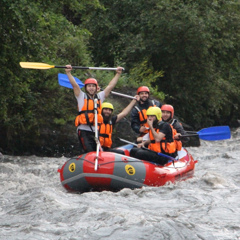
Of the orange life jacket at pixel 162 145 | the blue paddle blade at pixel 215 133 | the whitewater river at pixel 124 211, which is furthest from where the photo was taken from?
the blue paddle blade at pixel 215 133

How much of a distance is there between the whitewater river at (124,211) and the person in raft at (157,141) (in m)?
0.58

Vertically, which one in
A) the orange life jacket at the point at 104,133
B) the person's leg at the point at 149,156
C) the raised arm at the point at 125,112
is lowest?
the person's leg at the point at 149,156

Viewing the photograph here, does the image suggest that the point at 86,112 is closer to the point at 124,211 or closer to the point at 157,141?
the point at 157,141

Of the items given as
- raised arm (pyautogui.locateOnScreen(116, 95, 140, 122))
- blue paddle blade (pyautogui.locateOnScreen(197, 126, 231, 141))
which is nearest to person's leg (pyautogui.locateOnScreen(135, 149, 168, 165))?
raised arm (pyautogui.locateOnScreen(116, 95, 140, 122))

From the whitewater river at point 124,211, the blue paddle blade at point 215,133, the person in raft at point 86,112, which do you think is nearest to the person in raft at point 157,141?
the whitewater river at point 124,211

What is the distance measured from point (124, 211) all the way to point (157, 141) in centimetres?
239

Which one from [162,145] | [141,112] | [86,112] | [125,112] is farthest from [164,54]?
[86,112]

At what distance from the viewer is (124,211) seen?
5840 millimetres

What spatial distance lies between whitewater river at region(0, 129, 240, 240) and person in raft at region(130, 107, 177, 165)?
1.91 feet

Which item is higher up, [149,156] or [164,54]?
[164,54]

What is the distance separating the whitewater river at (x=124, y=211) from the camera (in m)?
4.96

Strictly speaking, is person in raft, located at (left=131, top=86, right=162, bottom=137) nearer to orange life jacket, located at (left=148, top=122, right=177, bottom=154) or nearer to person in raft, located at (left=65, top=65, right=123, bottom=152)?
orange life jacket, located at (left=148, top=122, right=177, bottom=154)

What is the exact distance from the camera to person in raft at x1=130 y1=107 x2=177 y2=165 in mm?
7984

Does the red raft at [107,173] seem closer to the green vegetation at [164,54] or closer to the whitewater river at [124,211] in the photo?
the whitewater river at [124,211]
